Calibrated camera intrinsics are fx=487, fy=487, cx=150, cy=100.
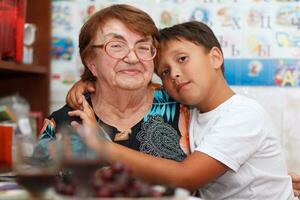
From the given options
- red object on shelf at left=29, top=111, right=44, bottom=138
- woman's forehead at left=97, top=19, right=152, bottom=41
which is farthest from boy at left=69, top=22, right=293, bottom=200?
red object on shelf at left=29, top=111, right=44, bottom=138

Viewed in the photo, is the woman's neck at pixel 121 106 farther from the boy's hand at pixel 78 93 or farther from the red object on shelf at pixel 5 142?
the red object on shelf at pixel 5 142

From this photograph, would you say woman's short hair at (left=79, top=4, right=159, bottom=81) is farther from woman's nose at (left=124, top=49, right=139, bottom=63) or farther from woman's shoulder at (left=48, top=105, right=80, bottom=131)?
woman's shoulder at (left=48, top=105, right=80, bottom=131)

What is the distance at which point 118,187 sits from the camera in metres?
0.85

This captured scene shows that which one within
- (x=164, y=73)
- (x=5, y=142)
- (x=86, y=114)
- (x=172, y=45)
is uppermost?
(x=172, y=45)

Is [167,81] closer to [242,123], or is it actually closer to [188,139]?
[188,139]

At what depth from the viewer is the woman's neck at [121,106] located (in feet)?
5.72

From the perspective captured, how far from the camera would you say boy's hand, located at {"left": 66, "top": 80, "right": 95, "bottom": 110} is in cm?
175

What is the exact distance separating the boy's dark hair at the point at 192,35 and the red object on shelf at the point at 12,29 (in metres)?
0.76

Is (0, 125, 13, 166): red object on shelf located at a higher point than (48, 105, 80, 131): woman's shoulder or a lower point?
lower

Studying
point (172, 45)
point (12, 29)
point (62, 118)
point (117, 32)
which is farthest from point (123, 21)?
point (12, 29)

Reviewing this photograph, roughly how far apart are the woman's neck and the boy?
9cm

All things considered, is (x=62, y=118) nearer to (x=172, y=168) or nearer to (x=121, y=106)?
(x=121, y=106)

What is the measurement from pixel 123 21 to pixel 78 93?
319 millimetres

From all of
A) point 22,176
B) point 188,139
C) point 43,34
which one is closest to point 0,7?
point 43,34
